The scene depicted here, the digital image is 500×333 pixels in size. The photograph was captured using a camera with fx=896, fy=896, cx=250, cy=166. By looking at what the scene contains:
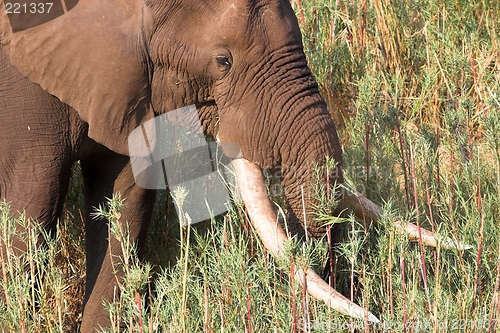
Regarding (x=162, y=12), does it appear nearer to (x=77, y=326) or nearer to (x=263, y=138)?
(x=263, y=138)

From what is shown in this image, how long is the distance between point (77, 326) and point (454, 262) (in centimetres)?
200

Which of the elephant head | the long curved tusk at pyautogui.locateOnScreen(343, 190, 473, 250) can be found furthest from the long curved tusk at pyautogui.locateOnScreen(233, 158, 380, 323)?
the long curved tusk at pyautogui.locateOnScreen(343, 190, 473, 250)

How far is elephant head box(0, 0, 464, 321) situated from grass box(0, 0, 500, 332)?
0.95 feet

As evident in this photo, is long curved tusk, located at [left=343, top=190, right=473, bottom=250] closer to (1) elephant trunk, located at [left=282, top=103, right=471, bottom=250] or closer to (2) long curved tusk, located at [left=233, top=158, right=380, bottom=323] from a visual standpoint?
(1) elephant trunk, located at [left=282, top=103, right=471, bottom=250]

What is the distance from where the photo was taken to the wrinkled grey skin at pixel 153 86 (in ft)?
11.9

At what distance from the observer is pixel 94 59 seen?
3701mm

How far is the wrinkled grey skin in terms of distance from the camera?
143 inches

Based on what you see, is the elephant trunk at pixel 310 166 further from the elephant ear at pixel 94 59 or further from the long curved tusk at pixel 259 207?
the elephant ear at pixel 94 59

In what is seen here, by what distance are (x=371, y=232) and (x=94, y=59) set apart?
1588 mm

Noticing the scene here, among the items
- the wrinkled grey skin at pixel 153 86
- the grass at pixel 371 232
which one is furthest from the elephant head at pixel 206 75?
the grass at pixel 371 232

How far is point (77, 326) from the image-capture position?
4785 mm

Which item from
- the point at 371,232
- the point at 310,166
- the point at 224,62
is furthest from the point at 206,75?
the point at 371,232

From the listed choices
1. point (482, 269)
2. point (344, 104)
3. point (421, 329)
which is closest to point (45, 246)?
point (421, 329)

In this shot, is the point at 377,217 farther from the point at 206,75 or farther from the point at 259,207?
the point at 206,75
